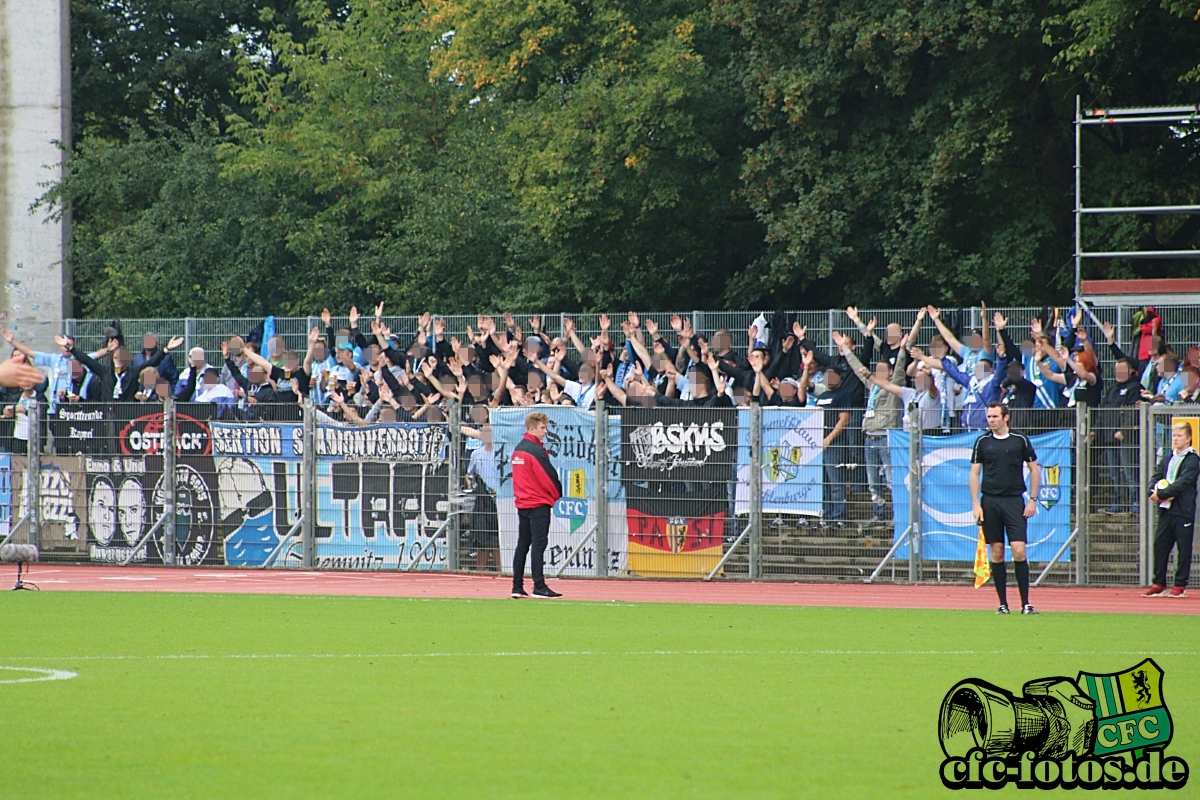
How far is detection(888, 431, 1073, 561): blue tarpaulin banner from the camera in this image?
19.3 m

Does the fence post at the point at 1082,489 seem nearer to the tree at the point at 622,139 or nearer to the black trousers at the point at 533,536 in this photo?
the black trousers at the point at 533,536

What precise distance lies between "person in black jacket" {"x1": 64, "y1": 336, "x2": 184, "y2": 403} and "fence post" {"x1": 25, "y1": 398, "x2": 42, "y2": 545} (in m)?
0.95

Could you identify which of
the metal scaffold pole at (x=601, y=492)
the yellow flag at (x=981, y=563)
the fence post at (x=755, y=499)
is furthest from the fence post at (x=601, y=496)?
the yellow flag at (x=981, y=563)

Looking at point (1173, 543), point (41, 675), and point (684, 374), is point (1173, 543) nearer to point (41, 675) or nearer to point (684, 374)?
point (684, 374)

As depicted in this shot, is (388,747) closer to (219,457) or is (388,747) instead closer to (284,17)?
(219,457)

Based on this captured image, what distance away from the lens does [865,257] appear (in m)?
31.6

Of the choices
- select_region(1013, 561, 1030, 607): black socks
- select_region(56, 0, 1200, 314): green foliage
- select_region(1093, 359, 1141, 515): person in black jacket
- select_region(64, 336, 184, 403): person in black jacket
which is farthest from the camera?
select_region(56, 0, 1200, 314): green foliage

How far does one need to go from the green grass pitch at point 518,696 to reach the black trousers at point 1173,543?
252 cm

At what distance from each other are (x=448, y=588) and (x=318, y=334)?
237 inches

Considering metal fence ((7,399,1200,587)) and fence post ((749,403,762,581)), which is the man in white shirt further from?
fence post ((749,403,762,581))

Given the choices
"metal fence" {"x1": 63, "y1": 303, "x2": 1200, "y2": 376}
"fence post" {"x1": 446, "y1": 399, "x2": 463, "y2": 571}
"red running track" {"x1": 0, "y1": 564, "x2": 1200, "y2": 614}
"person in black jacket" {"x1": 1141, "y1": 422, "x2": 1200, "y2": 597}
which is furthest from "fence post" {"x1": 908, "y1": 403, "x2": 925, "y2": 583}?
"fence post" {"x1": 446, "y1": 399, "x2": 463, "y2": 571}

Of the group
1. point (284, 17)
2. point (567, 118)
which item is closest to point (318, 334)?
point (567, 118)
